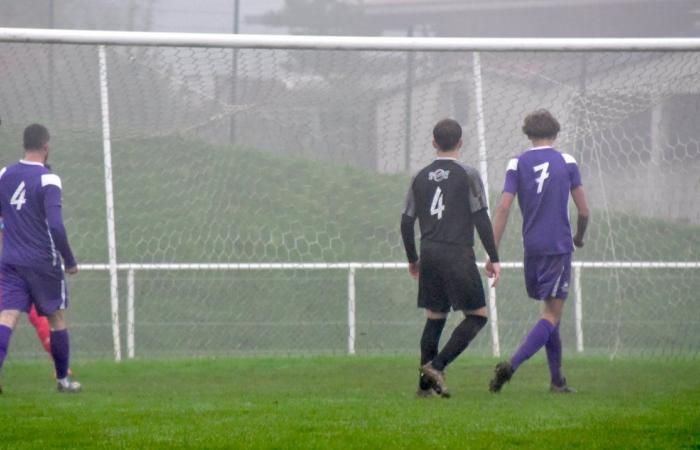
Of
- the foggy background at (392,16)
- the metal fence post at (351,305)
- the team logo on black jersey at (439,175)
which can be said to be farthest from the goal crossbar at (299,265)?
the foggy background at (392,16)

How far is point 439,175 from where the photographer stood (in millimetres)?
8344

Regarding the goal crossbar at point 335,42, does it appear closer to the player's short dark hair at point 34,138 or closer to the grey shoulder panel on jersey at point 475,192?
the player's short dark hair at point 34,138

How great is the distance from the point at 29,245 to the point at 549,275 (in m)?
3.68

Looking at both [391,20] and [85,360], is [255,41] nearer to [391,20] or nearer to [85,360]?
[85,360]

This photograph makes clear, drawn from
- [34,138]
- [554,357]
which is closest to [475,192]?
[554,357]

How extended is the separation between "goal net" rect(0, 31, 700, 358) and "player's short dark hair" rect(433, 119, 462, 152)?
8.93 ft

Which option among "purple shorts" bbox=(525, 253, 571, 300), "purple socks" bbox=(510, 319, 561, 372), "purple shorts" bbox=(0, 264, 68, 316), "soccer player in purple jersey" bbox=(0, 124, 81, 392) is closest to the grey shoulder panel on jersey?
"purple shorts" bbox=(525, 253, 571, 300)

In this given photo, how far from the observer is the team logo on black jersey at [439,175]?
27.3 ft

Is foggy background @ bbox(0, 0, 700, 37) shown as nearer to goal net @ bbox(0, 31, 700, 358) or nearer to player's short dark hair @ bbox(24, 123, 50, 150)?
goal net @ bbox(0, 31, 700, 358)

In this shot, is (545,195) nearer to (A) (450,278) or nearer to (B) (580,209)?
(B) (580,209)

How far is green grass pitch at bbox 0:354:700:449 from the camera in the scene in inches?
239

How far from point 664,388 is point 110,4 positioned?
17516 millimetres

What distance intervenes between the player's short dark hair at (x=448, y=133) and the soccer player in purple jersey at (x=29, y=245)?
8.94 feet

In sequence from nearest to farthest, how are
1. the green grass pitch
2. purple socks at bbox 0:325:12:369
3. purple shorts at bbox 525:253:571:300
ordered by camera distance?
the green grass pitch < purple shorts at bbox 525:253:571:300 < purple socks at bbox 0:325:12:369
